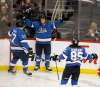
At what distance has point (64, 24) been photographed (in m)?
11.7

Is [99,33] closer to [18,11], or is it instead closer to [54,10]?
[54,10]

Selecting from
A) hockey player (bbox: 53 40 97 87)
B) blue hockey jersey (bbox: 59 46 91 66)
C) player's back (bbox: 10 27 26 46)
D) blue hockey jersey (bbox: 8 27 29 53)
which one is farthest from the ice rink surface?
blue hockey jersey (bbox: 59 46 91 66)

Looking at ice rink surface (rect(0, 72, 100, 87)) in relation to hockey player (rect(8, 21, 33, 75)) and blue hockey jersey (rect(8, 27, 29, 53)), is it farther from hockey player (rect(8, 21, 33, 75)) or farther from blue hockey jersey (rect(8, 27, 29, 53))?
blue hockey jersey (rect(8, 27, 29, 53))

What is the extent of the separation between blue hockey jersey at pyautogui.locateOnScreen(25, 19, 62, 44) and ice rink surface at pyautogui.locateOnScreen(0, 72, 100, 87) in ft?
2.66

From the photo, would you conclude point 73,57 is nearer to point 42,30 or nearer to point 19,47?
point 19,47

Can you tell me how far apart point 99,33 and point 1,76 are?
8.76 feet

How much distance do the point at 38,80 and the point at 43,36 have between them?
1.32 meters

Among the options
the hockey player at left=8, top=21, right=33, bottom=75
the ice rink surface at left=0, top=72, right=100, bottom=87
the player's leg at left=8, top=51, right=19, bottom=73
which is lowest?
the ice rink surface at left=0, top=72, right=100, bottom=87

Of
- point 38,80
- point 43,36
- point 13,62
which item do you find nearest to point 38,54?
point 43,36

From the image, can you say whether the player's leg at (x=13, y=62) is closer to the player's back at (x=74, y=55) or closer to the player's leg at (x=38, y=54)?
the player's leg at (x=38, y=54)

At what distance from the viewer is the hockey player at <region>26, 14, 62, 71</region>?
11.2m

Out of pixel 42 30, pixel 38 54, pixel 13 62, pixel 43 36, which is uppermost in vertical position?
pixel 42 30

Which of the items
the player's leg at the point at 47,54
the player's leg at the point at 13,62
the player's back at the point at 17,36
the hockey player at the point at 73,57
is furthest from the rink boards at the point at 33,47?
the hockey player at the point at 73,57

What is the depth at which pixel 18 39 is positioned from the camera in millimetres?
10656
